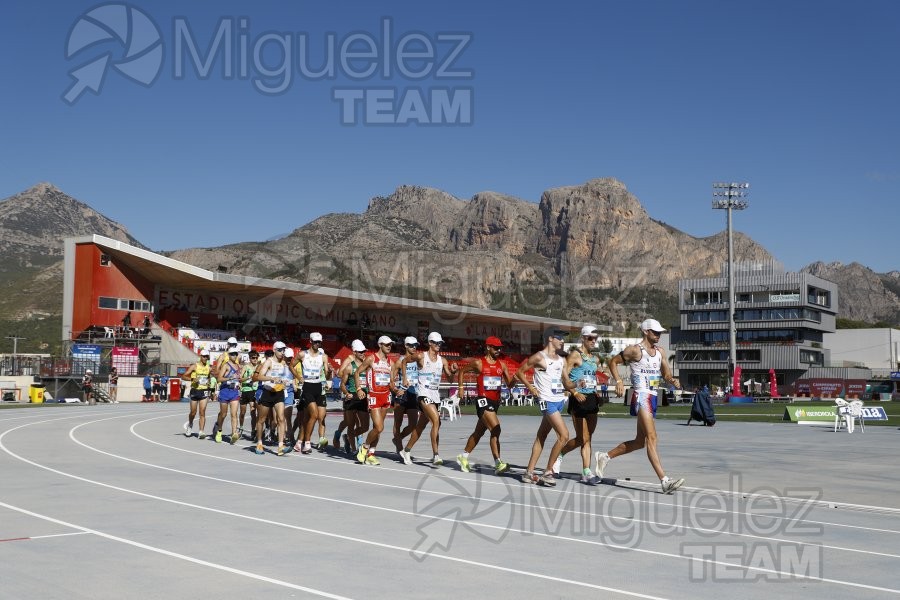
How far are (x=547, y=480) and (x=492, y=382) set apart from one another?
2058 mm

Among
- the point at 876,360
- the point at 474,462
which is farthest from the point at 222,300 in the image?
the point at 876,360

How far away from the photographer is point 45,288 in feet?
485

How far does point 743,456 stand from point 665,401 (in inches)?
1295

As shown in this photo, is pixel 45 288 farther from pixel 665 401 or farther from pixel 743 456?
pixel 743 456

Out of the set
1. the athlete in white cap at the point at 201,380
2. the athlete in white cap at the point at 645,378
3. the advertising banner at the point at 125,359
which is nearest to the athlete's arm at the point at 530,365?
the athlete in white cap at the point at 645,378

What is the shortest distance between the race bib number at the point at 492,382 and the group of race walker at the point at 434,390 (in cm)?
2

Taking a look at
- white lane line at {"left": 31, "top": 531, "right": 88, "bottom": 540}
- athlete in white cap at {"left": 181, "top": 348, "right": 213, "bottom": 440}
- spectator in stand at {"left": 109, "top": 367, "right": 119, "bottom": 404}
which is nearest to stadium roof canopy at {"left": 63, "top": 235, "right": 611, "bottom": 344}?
spectator in stand at {"left": 109, "top": 367, "right": 119, "bottom": 404}

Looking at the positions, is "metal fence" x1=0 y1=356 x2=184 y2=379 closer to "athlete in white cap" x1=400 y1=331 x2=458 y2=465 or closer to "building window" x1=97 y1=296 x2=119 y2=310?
"building window" x1=97 y1=296 x2=119 y2=310

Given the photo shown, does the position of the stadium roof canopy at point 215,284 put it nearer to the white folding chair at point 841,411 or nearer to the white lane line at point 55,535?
the white folding chair at point 841,411

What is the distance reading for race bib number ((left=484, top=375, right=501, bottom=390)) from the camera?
14.0 metres

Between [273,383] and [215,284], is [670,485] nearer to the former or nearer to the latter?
[273,383]

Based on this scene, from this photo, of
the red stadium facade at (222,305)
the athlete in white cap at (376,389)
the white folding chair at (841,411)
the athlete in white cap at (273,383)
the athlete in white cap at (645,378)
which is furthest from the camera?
the red stadium facade at (222,305)

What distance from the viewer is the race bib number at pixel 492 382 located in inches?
550

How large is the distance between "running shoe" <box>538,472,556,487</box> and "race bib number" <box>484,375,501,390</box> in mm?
1815
